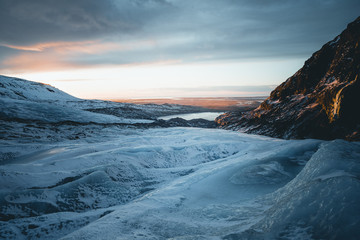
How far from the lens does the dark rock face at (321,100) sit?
6258mm

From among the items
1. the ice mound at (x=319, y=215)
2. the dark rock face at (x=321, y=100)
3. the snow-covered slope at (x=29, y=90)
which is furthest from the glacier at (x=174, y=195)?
the snow-covered slope at (x=29, y=90)

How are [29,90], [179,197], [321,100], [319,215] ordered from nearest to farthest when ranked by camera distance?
1. [319,215]
2. [179,197]
3. [321,100]
4. [29,90]

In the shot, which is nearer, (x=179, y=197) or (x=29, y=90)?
(x=179, y=197)

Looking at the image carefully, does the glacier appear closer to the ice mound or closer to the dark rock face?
the ice mound

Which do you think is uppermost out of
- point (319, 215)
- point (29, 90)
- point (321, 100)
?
point (29, 90)

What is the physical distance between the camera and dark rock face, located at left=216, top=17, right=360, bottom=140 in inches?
246

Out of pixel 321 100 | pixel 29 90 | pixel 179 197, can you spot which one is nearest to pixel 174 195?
pixel 179 197

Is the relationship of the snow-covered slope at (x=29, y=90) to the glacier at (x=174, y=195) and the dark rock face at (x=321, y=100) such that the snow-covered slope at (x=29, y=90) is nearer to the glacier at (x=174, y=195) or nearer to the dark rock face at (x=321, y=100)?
the glacier at (x=174, y=195)

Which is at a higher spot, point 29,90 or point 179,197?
point 29,90

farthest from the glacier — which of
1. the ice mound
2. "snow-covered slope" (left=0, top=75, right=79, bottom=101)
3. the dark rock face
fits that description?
"snow-covered slope" (left=0, top=75, right=79, bottom=101)

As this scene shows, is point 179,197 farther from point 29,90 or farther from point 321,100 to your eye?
point 29,90

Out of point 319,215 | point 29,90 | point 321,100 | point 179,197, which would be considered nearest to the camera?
point 319,215

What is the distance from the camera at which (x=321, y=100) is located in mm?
7512

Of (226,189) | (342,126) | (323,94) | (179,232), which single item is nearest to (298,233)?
(179,232)
